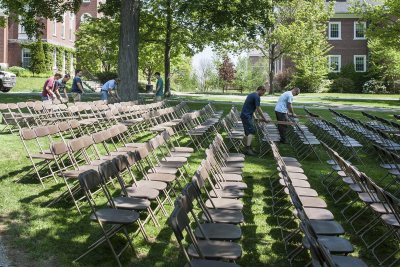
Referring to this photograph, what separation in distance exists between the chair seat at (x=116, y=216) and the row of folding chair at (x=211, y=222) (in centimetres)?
54

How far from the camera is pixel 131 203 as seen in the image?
5.09 metres

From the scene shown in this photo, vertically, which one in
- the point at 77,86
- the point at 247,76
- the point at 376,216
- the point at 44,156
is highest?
the point at 247,76

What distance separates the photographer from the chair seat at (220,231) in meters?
4.34

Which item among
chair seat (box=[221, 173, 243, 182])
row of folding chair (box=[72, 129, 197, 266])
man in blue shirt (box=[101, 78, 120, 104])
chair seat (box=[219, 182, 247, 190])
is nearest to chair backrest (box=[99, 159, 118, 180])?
row of folding chair (box=[72, 129, 197, 266])

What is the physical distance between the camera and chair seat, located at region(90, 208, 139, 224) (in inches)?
177

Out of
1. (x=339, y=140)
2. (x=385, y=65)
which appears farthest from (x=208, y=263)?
(x=385, y=65)

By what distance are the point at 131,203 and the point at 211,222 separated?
0.89 metres

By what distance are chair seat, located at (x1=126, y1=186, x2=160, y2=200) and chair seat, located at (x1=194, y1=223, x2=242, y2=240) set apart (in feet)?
3.10

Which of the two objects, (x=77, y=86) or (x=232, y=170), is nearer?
(x=232, y=170)

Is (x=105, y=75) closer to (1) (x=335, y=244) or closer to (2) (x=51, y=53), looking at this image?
(2) (x=51, y=53)

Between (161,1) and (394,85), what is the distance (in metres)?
23.7

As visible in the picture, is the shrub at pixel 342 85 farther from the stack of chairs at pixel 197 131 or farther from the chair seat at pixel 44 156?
the chair seat at pixel 44 156

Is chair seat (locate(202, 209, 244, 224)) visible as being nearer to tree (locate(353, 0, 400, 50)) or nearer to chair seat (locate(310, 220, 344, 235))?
chair seat (locate(310, 220, 344, 235))

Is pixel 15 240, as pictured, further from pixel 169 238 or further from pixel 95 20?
pixel 95 20
